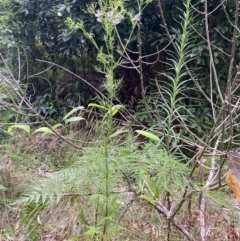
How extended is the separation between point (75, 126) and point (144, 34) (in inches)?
43.1

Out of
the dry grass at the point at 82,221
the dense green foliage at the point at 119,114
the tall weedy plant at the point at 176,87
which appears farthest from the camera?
the dry grass at the point at 82,221

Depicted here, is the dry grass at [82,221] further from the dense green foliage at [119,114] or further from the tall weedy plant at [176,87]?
the tall weedy plant at [176,87]

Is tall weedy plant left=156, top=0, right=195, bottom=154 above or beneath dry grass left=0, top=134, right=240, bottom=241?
above

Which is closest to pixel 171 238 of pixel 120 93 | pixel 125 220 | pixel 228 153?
pixel 125 220

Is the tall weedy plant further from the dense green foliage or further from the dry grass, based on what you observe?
the dry grass

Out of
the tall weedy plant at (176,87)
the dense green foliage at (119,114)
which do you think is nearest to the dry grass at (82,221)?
the dense green foliage at (119,114)

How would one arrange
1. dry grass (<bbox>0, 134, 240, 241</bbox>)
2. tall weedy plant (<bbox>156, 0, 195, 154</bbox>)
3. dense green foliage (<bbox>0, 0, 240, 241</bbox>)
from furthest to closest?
dry grass (<bbox>0, 134, 240, 241</bbox>), tall weedy plant (<bbox>156, 0, 195, 154</bbox>), dense green foliage (<bbox>0, 0, 240, 241</bbox>)

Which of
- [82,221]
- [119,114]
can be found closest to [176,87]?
[82,221]

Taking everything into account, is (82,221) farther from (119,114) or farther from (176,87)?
(119,114)

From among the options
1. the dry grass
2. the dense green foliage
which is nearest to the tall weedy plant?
the dense green foliage

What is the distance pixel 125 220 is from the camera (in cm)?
186

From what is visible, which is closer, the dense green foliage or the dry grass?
the dense green foliage

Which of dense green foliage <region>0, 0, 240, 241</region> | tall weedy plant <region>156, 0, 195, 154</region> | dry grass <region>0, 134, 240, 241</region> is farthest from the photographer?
dry grass <region>0, 134, 240, 241</region>

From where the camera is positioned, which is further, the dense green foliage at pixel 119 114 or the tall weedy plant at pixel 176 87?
the tall weedy plant at pixel 176 87
